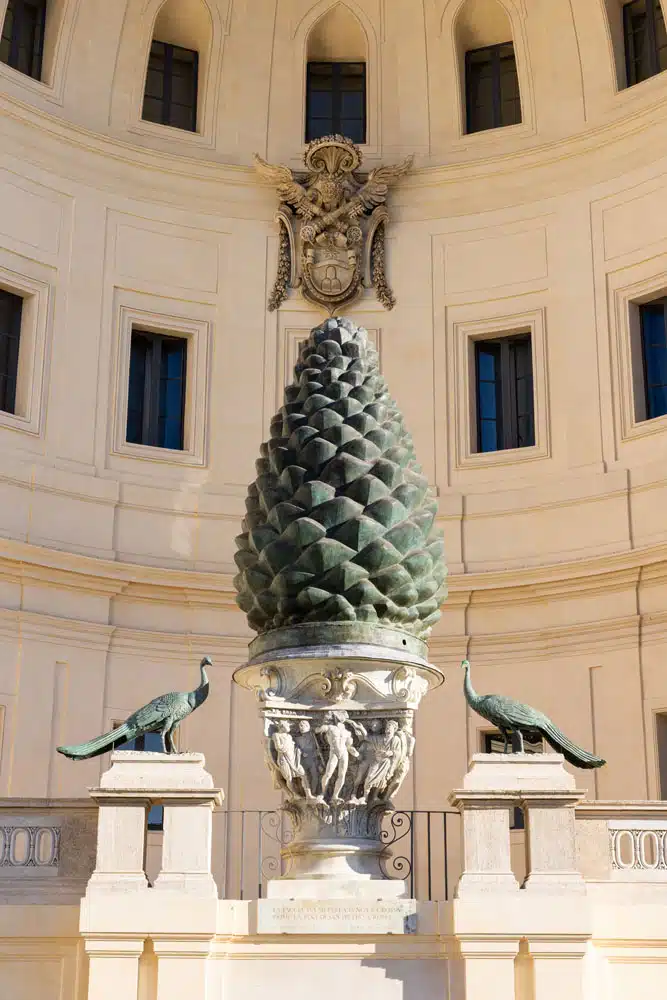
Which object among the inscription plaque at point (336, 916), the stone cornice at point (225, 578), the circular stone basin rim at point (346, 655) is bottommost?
the inscription plaque at point (336, 916)

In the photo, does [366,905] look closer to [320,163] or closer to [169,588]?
[169,588]

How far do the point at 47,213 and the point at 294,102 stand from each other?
12.0 feet

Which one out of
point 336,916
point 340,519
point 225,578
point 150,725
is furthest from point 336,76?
point 336,916

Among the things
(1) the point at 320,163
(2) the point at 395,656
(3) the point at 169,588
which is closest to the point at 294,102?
(1) the point at 320,163

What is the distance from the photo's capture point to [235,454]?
62.5 feet

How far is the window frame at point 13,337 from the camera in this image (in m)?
18.2

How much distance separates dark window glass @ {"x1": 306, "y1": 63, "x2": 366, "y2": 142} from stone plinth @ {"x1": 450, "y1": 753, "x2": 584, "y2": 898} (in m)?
12.4

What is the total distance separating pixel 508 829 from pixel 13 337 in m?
10.7

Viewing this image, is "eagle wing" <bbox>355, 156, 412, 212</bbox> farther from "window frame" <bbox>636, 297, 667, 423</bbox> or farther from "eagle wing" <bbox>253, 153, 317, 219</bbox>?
"window frame" <bbox>636, 297, 667, 423</bbox>

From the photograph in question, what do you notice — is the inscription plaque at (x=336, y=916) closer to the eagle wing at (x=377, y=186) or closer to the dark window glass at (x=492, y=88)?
the eagle wing at (x=377, y=186)

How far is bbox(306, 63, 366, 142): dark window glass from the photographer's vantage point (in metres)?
20.5

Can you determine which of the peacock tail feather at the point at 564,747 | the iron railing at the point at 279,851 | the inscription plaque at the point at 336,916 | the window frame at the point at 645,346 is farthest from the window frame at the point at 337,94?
the inscription plaque at the point at 336,916

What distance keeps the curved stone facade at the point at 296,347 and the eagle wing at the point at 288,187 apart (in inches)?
10.7

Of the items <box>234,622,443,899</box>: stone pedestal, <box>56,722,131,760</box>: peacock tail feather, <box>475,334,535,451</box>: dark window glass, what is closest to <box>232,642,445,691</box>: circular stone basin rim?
<box>234,622,443,899</box>: stone pedestal
